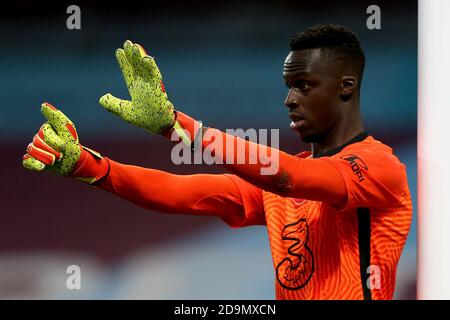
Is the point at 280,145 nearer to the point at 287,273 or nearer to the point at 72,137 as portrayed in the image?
the point at 287,273

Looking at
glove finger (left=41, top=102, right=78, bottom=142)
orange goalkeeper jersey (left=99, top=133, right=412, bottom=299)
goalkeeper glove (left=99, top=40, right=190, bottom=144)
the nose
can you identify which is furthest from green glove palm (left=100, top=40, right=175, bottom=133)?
the nose

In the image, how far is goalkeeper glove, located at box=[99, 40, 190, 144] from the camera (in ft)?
7.89

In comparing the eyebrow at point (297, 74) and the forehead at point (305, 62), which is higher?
the forehead at point (305, 62)

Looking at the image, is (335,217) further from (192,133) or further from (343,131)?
(192,133)

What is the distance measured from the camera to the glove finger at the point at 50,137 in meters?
2.52

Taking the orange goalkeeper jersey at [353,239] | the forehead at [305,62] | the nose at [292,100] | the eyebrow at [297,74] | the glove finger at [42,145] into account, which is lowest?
the orange goalkeeper jersey at [353,239]

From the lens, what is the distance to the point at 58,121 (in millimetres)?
2549

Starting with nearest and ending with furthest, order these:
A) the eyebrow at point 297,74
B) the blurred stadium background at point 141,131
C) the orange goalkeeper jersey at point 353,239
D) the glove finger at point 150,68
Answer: the glove finger at point 150,68 → the orange goalkeeper jersey at point 353,239 → the eyebrow at point 297,74 → the blurred stadium background at point 141,131

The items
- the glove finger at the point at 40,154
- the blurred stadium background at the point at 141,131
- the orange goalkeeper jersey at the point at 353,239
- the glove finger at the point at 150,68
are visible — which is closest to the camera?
the glove finger at the point at 150,68

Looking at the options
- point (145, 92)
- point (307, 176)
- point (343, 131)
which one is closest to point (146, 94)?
point (145, 92)

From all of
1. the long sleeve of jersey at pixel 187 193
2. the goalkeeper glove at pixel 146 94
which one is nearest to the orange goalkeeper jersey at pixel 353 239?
the long sleeve of jersey at pixel 187 193

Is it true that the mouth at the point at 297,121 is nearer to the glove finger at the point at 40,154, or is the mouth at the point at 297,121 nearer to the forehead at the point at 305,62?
the forehead at the point at 305,62

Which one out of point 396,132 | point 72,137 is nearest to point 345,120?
point 72,137

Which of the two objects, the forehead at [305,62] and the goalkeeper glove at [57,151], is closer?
the goalkeeper glove at [57,151]
